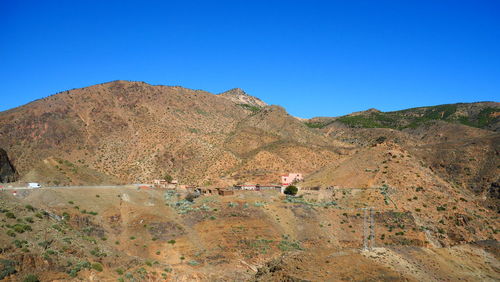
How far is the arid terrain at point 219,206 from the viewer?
94.6ft

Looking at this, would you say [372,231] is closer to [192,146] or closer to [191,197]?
[191,197]

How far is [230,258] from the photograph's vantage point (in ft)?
108

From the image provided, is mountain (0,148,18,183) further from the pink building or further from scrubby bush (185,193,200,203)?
the pink building

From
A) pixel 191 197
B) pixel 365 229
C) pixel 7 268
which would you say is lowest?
pixel 365 229

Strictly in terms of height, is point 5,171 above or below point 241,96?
below

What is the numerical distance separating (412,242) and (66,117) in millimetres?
67683

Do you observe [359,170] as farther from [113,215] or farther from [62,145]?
[62,145]

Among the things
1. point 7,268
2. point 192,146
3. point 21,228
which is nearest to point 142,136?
point 192,146

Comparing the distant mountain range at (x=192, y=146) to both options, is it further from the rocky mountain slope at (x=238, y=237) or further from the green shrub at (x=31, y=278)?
the green shrub at (x=31, y=278)

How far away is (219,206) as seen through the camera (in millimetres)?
41969

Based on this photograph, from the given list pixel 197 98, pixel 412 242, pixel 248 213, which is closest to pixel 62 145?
pixel 197 98

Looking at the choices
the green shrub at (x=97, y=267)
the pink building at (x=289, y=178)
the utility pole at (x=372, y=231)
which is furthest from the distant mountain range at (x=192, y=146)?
the green shrub at (x=97, y=267)

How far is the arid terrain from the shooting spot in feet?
94.6

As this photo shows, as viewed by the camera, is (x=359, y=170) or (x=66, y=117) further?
(x=66, y=117)
